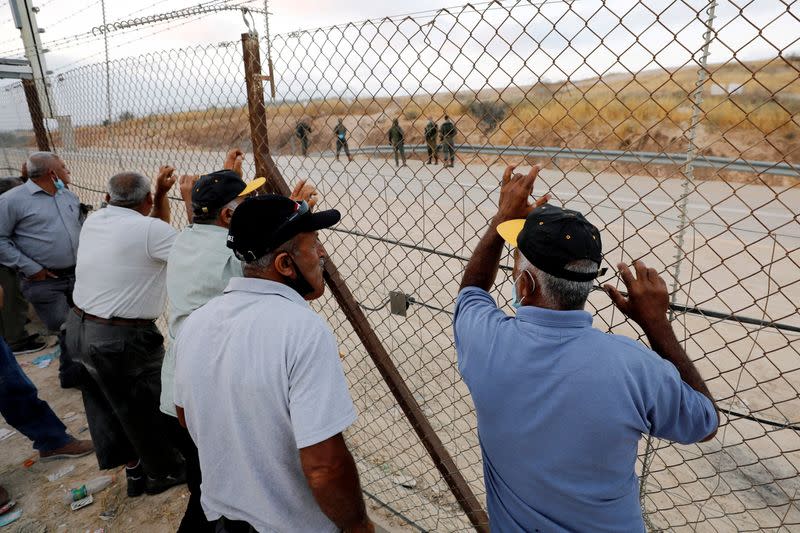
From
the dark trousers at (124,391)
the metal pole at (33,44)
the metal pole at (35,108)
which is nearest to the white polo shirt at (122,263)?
the dark trousers at (124,391)

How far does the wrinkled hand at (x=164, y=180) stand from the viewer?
127 inches

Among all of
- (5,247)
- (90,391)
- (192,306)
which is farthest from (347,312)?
(5,247)

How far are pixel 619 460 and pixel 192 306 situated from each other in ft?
6.48

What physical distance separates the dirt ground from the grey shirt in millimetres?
1499

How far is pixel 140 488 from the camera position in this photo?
11.6 feet

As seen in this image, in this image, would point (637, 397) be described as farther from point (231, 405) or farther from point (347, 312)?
point (347, 312)

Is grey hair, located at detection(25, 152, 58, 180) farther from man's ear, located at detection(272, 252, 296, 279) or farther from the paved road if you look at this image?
man's ear, located at detection(272, 252, 296, 279)

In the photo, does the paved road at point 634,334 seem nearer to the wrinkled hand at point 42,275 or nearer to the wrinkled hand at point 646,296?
the wrinkled hand at point 646,296

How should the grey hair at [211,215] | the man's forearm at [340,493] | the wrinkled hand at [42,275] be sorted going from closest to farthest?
the man's forearm at [340,493], the grey hair at [211,215], the wrinkled hand at [42,275]

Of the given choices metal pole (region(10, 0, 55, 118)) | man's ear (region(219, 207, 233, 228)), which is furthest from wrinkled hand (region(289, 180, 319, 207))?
metal pole (region(10, 0, 55, 118))

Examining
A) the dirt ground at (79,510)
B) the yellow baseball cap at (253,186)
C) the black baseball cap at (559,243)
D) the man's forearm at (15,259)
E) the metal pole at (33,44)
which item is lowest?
the dirt ground at (79,510)

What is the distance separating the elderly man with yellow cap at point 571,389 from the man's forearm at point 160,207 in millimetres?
2578

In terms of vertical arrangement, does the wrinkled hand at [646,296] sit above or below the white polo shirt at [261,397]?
above

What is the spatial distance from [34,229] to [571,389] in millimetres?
4861
